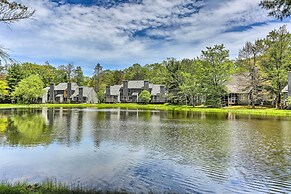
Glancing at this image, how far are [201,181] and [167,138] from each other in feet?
28.6

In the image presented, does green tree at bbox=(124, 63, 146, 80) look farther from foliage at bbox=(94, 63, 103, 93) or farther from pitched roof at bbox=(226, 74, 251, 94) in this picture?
pitched roof at bbox=(226, 74, 251, 94)

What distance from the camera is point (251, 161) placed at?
38.9 ft

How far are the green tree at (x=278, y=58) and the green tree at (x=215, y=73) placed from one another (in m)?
7.09

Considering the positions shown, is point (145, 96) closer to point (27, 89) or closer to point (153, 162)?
point (27, 89)

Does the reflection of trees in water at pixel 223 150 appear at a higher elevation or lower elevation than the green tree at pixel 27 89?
lower

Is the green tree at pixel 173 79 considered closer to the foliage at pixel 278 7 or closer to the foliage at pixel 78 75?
the foliage at pixel 78 75

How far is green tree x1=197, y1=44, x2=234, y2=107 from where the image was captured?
170 ft

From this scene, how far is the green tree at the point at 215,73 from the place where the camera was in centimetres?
5181

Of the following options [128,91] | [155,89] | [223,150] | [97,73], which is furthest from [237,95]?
[97,73]

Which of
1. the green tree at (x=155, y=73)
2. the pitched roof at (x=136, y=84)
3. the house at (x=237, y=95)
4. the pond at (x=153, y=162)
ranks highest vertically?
the green tree at (x=155, y=73)

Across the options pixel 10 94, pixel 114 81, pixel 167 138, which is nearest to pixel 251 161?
pixel 167 138

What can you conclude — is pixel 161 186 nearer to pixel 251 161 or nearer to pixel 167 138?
pixel 251 161

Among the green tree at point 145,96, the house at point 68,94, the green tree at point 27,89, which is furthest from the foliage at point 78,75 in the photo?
the green tree at point 145,96

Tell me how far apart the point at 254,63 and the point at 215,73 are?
23.9ft
